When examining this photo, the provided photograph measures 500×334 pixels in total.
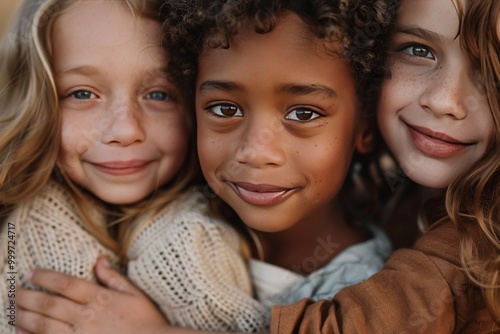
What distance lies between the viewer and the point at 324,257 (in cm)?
172

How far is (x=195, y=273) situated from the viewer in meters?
1.56

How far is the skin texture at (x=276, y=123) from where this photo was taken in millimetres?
1423

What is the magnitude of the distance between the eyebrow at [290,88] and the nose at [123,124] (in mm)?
191

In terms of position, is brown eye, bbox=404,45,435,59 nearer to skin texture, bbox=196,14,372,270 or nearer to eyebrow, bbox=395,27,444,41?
eyebrow, bbox=395,27,444,41

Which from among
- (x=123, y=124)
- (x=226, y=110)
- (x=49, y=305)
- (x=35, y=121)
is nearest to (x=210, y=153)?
(x=226, y=110)

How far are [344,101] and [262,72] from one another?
214 millimetres

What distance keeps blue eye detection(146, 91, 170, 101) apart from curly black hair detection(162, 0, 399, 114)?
5 cm

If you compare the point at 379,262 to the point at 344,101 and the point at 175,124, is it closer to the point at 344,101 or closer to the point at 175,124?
the point at 344,101

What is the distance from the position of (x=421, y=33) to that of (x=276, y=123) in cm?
36

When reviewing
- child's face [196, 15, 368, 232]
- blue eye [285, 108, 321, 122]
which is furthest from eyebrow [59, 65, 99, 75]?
blue eye [285, 108, 321, 122]

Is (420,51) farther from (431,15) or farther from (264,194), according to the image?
(264,194)

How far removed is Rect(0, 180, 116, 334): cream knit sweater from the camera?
1.60m

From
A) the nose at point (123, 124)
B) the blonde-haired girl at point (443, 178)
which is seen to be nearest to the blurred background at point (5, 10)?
the nose at point (123, 124)

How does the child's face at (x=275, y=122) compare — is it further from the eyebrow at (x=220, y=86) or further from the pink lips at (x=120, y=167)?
the pink lips at (x=120, y=167)
